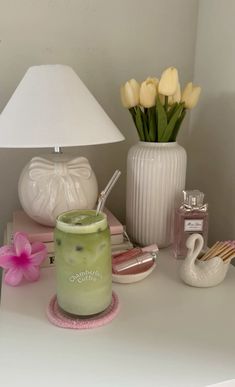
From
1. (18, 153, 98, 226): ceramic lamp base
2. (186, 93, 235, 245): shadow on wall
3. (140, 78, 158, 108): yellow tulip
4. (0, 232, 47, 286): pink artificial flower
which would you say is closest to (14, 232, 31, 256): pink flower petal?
(0, 232, 47, 286): pink artificial flower

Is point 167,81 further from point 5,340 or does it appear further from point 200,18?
point 5,340

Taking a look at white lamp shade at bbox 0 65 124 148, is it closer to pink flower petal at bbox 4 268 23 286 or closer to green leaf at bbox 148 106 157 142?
green leaf at bbox 148 106 157 142

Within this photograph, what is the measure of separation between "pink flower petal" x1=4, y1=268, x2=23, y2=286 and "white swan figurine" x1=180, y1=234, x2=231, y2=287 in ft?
1.02

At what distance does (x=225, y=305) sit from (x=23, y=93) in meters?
0.55

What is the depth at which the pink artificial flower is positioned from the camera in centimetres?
64

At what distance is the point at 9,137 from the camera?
63cm

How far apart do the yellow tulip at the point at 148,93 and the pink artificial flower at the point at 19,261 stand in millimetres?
385

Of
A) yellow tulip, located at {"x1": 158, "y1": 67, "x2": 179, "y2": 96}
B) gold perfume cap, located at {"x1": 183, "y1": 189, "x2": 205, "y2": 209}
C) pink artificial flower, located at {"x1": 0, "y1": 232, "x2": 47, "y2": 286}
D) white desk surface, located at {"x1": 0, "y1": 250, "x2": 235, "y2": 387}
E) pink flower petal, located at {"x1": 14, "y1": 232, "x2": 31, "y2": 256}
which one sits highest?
yellow tulip, located at {"x1": 158, "y1": 67, "x2": 179, "y2": 96}

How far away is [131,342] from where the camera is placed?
0.50 meters

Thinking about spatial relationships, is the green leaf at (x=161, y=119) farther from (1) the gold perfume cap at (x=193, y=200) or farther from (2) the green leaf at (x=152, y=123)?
(1) the gold perfume cap at (x=193, y=200)

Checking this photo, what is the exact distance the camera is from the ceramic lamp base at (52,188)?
735mm

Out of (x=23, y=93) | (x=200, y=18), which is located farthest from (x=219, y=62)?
(x=23, y=93)

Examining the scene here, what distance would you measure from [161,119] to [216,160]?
0.25m

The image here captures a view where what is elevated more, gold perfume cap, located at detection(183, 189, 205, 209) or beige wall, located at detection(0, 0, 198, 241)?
beige wall, located at detection(0, 0, 198, 241)
